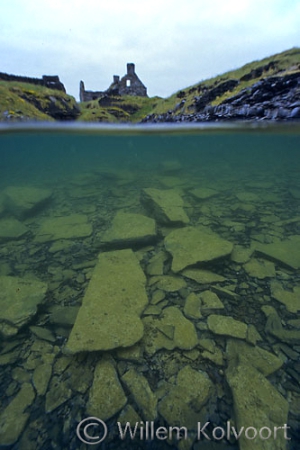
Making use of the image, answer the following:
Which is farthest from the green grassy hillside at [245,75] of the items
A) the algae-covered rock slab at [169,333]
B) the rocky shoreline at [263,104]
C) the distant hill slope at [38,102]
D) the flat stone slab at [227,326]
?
the algae-covered rock slab at [169,333]

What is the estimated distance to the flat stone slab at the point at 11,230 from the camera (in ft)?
15.8

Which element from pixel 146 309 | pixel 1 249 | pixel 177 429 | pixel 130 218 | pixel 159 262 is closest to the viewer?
pixel 177 429

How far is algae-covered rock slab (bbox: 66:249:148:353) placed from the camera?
228 cm

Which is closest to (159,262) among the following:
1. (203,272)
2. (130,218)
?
(203,272)

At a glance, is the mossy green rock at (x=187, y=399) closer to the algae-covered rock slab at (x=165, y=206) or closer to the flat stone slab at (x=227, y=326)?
the flat stone slab at (x=227, y=326)

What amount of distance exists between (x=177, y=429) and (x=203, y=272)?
6.84ft

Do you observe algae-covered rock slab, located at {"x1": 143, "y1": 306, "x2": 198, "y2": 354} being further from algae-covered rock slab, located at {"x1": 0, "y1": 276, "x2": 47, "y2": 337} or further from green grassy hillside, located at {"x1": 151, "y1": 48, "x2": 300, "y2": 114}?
green grassy hillside, located at {"x1": 151, "y1": 48, "x2": 300, "y2": 114}

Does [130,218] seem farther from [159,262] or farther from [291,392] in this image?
[291,392]

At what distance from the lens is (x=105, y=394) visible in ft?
6.26

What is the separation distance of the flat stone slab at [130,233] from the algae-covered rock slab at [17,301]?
1521 millimetres

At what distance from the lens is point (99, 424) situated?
1746mm

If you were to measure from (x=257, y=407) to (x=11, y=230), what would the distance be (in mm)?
5500

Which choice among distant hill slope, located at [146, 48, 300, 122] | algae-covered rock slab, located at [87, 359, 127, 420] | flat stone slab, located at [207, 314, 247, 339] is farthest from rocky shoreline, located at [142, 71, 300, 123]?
algae-covered rock slab, located at [87, 359, 127, 420]

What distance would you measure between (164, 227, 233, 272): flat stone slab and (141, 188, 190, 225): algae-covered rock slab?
671 mm
